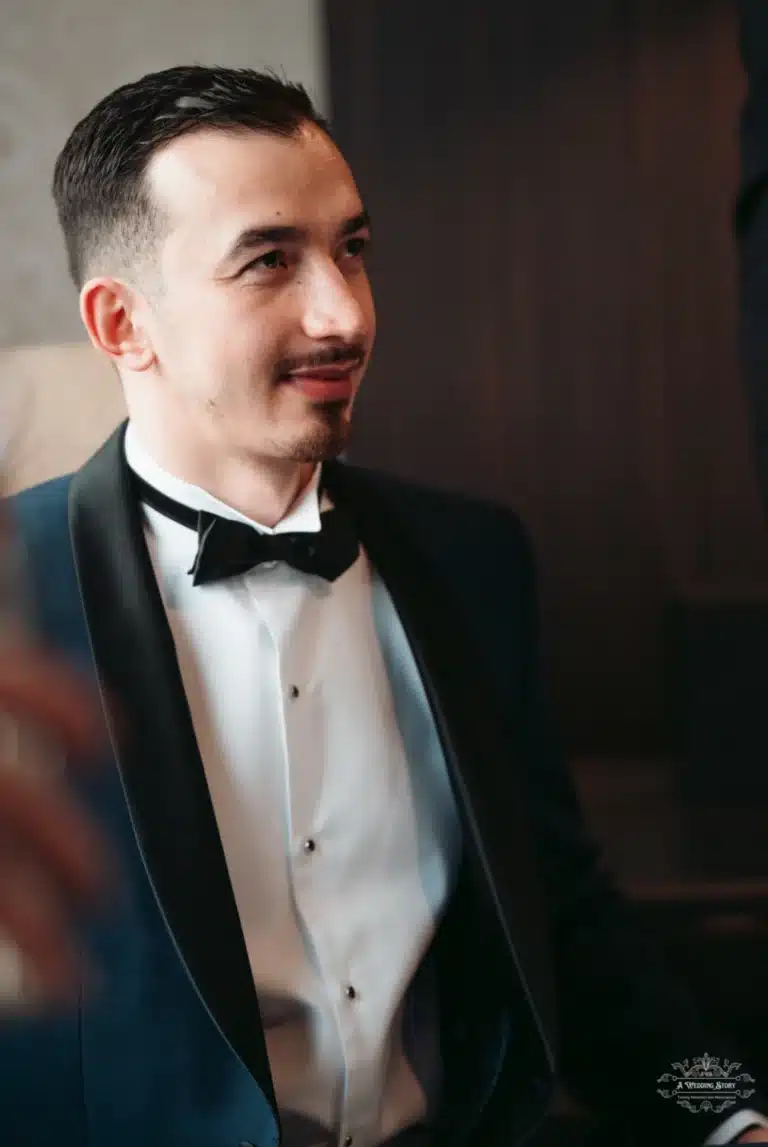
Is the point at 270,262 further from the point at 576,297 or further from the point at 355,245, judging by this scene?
the point at 576,297

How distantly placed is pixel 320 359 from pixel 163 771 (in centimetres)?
34

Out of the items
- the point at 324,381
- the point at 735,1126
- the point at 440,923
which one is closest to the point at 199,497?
the point at 324,381

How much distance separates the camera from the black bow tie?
100 centimetres

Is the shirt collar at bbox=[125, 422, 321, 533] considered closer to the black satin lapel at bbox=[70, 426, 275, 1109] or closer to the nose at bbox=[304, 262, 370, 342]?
the black satin lapel at bbox=[70, 426, 275, 1109]

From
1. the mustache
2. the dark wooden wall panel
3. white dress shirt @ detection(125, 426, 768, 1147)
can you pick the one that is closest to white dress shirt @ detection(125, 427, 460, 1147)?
white dress shirt @ detection(125, 426, 768, 1147)

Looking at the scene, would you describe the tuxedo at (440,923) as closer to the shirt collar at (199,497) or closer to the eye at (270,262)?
the shirt collar at (199,497)

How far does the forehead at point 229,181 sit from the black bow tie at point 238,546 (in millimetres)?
212

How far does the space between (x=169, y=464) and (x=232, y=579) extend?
0.35ft

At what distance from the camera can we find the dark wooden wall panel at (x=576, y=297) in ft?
3.93

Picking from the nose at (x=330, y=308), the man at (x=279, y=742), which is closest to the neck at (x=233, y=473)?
the man at (x=279, y=742)

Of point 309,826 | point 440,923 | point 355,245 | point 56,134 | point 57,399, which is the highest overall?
point 56,134

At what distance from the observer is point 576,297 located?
123 cm

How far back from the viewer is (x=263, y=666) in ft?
3.40

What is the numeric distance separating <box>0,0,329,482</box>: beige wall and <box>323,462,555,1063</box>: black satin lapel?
232mm
